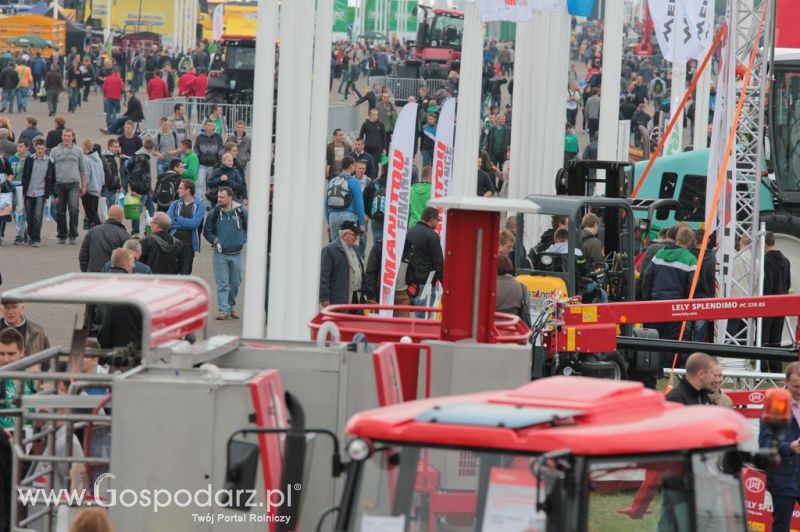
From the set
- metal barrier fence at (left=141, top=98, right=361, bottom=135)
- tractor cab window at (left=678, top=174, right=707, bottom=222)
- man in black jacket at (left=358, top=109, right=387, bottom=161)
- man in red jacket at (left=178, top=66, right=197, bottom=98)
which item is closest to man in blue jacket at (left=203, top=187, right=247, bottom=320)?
tractor cab window at (left=678, top=174, right=707, bottom=222)

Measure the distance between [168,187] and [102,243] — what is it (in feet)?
19.7

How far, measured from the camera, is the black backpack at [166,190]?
71.6 ft

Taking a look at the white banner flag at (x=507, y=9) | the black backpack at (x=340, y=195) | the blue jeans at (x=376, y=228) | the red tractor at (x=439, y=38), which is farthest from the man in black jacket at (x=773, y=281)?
the red tractor at (x=439, y=38)

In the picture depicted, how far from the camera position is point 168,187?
2236 centimetres

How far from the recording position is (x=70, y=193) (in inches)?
931

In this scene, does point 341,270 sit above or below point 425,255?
below

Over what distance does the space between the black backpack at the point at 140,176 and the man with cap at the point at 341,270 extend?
8.64 m

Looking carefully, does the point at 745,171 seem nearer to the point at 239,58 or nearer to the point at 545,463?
Answer: the point at 545,463

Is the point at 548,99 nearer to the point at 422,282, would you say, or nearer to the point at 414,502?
the point at 422,282

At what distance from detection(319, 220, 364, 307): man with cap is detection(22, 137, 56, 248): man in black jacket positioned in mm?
7895

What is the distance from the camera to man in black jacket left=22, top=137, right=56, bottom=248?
23.1 meters

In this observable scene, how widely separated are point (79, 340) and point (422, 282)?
944cm

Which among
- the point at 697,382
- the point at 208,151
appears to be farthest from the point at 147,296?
the point at 208,151

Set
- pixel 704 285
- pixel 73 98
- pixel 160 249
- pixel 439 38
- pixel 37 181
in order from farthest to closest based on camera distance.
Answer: pixel 439 38 → pixel 73 98 → pixel 37 181 → pixel 704 285 → pixel 160 249
